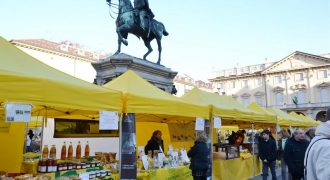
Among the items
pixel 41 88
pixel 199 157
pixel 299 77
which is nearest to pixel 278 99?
pixel 299 77

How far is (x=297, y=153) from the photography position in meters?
6.20

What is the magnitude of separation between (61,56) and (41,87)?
57.6m

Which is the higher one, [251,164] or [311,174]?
[311,174]

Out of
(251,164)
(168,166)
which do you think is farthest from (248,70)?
(168,166)

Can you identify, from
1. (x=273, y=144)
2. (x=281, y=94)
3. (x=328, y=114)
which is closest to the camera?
(x=328, y=114)

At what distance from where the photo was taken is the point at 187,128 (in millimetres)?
10203

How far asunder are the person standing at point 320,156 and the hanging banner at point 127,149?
2.87 m

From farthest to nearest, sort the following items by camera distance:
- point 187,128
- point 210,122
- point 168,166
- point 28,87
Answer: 1. point 187,128
2. point 210,122
3. point 168,166
4. point 28,87

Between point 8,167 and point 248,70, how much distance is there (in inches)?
2843

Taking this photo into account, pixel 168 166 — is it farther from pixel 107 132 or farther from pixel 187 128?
pixel 187 128

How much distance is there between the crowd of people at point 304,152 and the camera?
2.28 meters

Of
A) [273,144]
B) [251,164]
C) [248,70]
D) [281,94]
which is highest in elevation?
[248,70]

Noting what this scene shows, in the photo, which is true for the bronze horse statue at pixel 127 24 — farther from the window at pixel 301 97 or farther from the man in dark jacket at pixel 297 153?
the window at pixel 301 97

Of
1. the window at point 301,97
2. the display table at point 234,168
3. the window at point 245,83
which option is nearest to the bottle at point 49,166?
the display table at point 234,168
